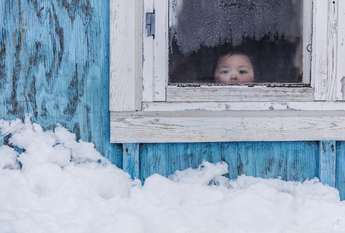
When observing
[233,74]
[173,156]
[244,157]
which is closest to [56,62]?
[173,156]

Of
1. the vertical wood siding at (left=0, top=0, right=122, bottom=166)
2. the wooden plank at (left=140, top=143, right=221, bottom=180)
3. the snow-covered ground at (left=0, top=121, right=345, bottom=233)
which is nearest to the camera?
the snow-covered ground at (left=0, top=121, right=345, bottom=233)

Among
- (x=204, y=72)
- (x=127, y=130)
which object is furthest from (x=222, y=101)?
(x=127, y=130)

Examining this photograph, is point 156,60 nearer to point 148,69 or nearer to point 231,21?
point 148,69

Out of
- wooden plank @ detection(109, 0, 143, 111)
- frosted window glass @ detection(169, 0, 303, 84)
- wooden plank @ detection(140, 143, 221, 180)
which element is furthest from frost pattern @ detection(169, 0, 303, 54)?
wooden plank @ detection(140, 143, 221, 180)

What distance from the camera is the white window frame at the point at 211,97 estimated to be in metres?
3.47

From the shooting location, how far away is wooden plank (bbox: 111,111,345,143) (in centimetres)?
350

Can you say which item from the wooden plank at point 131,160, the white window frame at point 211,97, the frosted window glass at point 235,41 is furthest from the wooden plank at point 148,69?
the wooden plank at point 131,160

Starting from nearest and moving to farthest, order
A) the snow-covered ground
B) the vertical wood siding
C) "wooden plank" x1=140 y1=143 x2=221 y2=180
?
the snow-covered ground < the vertical wood siding < "wooden plank" x1=140 y1=143 x2=221 y2=180

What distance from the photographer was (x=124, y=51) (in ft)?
11.4

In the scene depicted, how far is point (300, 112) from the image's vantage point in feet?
11.8

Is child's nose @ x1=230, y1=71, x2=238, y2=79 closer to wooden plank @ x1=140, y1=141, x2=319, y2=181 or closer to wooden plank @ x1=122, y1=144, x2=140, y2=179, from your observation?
wooden plank @ x1=140, y1=141, x2=319, y2=181

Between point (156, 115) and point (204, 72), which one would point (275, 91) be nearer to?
point (204, 72)

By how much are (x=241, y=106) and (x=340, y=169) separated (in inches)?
24.0

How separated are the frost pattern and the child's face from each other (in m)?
0.08
